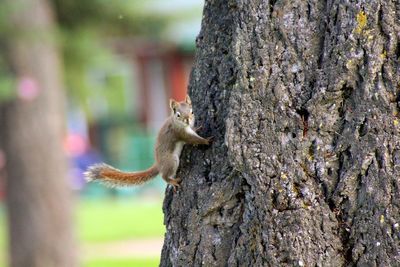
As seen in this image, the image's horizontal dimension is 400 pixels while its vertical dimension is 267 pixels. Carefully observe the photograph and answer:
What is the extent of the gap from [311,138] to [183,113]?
2.33ft

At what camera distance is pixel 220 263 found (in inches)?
118

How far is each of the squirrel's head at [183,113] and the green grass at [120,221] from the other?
8163 millimetres

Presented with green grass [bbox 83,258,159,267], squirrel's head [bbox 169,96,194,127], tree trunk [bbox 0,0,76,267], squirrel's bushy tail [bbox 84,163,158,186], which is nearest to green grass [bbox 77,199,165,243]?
green grass [bbox 83,258,159,267]

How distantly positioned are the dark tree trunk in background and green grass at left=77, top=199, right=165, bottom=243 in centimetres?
887

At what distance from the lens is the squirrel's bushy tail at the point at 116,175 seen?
389 centimetres

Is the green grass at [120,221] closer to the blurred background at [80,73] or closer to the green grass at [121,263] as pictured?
the blurred background at [80,73]

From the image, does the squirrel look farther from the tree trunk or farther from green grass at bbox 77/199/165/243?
green grass at bbox 77/199/165/243

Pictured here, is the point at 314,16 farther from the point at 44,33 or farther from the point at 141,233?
the point at 141,233

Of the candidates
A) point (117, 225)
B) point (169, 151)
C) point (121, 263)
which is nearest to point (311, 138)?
point (169, 151)

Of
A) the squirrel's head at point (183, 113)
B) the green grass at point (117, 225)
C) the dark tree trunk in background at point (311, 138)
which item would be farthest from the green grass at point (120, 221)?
the dark tree trunk in background at point (311, 138)

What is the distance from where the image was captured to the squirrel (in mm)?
3307

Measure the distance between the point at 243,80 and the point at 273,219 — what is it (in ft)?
1.41

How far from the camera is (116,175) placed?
3941 mm

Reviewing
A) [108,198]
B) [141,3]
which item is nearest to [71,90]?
[141,3]
